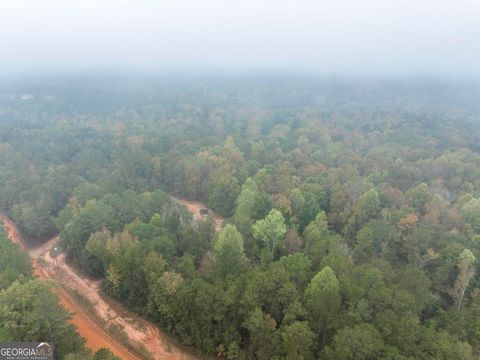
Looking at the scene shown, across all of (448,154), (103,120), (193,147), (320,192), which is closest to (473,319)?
(320,192)

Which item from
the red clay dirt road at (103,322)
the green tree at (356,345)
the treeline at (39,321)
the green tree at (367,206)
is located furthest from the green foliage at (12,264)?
the green tree at (367,206)

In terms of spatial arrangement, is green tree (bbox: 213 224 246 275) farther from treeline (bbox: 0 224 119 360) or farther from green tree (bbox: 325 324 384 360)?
treeline (bbox: 0 224 119 360)

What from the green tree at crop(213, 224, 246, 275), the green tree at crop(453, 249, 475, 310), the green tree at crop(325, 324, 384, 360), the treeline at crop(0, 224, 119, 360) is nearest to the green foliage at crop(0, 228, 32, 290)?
the treeline at crop(0, 224, 119, 360)

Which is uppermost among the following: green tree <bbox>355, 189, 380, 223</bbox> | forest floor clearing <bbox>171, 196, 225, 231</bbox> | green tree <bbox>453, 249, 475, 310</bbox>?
green tree <bbox>355, 189, 380, 223</bbox>

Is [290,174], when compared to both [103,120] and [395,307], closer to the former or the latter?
[395,307]

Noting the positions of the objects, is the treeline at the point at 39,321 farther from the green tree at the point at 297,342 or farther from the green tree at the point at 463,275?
the green tree at the point at 463,275

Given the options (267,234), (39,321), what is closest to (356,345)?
(267,234)
